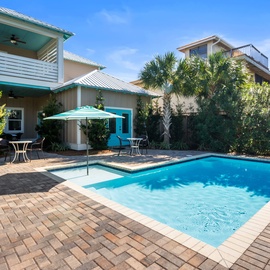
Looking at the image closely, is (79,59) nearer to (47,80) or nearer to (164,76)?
(47,80)

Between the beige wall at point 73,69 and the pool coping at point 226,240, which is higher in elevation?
the beige wall at point 73,69

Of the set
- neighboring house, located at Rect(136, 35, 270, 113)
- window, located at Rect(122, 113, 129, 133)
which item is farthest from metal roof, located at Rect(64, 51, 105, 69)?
window, located at Rect(122, 113, 129, 133)

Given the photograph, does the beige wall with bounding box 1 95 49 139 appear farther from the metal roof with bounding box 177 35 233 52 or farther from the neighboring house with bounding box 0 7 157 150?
the metal roof with bounding box 177 35 233 52

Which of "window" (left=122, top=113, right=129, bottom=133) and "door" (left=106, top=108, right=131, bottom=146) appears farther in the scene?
"window" (left=122, top=113, right=129, bottom=133)

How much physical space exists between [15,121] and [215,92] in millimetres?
15744

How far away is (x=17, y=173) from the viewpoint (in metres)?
6.96

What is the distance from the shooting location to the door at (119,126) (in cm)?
1446

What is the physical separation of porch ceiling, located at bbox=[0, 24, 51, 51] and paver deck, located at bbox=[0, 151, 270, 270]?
12750mm

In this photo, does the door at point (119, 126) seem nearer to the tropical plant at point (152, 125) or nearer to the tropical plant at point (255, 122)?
the tropical plant at point (152, 125)

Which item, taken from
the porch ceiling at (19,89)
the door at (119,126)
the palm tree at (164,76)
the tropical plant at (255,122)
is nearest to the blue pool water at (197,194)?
the tropical plant at (255,122)

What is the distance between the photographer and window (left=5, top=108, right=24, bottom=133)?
1659 cm

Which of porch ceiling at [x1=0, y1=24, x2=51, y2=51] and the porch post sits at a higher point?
porch ceiling at [x1=0, y1=24, x2=51, y2=51]

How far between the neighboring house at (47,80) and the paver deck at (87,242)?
9030 mm

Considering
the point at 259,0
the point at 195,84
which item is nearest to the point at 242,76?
the point at 195,84
